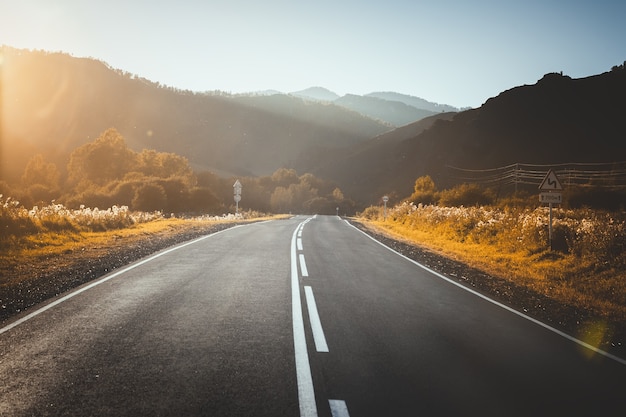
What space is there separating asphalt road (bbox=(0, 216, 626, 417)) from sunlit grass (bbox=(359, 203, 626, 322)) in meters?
3.27

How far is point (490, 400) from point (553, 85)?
113 metres

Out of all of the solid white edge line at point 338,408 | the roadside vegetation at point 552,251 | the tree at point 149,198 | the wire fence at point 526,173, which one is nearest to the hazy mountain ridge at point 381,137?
the wire fence at point 526,173

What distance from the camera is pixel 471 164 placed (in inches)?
3460

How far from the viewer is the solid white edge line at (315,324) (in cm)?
480

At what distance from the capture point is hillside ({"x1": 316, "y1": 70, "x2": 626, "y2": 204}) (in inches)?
3194

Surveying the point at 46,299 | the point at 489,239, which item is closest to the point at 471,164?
the point at 489,239

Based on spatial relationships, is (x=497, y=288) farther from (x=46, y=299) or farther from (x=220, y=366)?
(x=46, y=299)

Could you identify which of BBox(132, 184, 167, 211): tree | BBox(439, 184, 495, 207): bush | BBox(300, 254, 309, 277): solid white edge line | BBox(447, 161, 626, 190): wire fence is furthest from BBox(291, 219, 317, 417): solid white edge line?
BBox(447, 161, 626, 190): wire fence

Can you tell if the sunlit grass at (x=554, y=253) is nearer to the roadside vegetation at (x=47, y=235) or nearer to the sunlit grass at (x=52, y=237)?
the sunlit grass at (x=52, y=237)

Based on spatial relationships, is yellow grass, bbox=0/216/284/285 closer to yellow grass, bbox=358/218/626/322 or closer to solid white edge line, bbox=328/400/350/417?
solid white edge line, bbox=328/400/350/417

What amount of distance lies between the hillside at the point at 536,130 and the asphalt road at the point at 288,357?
85166 millimetres

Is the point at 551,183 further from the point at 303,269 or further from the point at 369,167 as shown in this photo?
the point at 369,167

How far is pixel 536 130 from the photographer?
87.8 m

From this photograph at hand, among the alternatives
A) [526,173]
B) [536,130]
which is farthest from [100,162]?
[536,130]
